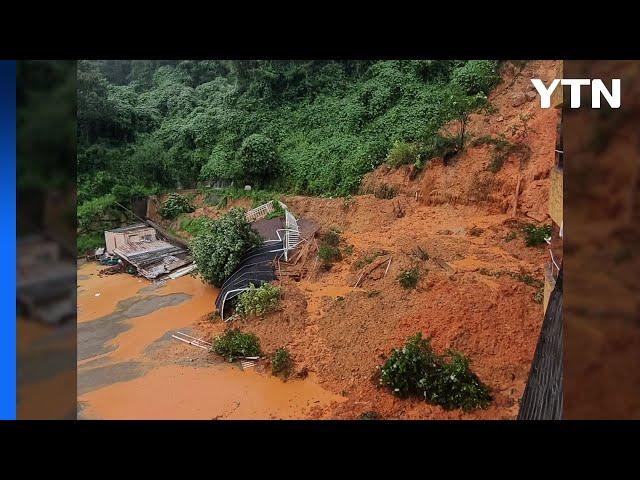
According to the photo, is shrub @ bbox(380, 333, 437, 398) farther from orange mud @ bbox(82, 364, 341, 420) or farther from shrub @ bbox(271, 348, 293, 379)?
shrub @ bbox(271, 348, 293, 379)

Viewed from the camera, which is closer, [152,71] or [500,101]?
[152,71]

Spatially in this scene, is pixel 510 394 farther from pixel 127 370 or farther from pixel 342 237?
pixel 127 370

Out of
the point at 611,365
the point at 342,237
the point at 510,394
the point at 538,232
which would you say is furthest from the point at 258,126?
the point at 611,365

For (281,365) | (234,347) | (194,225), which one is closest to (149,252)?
(194,225)

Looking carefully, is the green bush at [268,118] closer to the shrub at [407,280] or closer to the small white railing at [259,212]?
the small white railing at [259,212]

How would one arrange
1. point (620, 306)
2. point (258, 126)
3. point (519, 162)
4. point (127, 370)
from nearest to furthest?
point (620, 306)
point (127, 370)
point (519, 162)
point (258, 126)


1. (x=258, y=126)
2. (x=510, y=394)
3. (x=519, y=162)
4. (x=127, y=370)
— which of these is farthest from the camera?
(x=258, y=126)

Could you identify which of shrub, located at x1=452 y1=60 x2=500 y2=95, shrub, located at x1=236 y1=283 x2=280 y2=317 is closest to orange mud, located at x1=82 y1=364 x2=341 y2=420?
shrub, located at x1=236 y1=283 x2=280 y2=317
